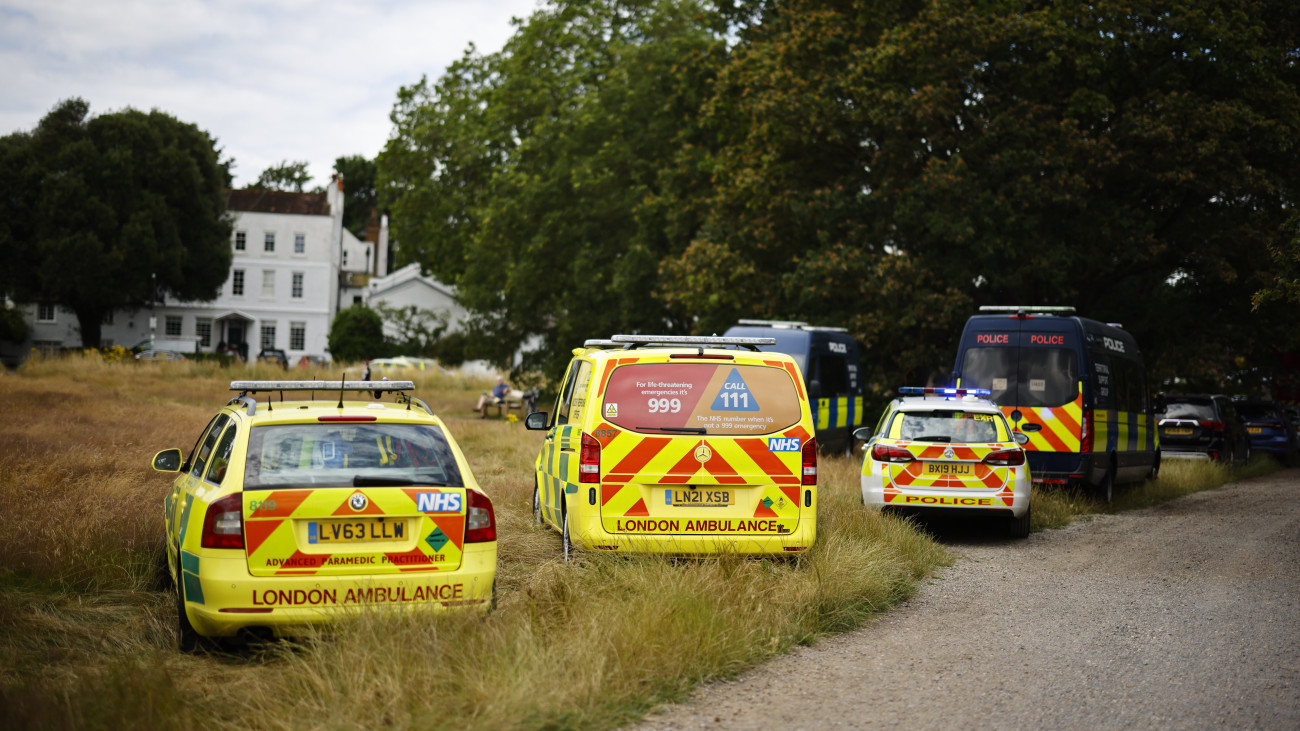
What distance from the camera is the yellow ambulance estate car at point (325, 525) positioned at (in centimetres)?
636

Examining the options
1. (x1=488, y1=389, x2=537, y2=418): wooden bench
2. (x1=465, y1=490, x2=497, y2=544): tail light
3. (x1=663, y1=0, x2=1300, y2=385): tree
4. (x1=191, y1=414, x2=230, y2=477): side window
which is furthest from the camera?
(x1=488, y1=389, x2=537, y2=418): wooden bench

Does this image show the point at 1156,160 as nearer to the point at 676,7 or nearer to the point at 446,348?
the point at 676,7

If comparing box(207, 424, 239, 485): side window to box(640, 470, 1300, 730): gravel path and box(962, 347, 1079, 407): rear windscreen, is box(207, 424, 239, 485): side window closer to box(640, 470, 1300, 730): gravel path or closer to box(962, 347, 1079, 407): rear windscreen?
box(640, 470, 1300, 730): gravel path

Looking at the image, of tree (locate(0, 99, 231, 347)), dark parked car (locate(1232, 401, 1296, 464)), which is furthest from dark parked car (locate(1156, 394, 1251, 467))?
Result: tree (locate(0, 99, 231, 347))

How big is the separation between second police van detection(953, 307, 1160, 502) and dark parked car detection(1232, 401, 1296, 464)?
1506 cm

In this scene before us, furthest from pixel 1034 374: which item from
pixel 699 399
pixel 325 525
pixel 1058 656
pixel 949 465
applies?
pixel 325 525

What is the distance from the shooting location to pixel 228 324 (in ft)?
238

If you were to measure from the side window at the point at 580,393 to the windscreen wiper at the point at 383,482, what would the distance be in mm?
2579

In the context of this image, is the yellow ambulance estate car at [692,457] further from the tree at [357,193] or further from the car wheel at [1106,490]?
the tree at [357,193]

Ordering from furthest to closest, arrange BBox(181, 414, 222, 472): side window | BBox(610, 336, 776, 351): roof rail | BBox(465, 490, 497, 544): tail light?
BBox(610, 336, 776, 351): roof rail < BBox(181, 414, 222, 472): side window < BBox(465, 490, 497, 544): tail light

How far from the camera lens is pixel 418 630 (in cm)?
612

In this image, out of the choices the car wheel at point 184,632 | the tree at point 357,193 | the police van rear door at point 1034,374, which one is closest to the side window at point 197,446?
the car wheel at point 184,632

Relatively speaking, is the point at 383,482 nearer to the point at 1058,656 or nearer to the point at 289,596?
the point at 289,596

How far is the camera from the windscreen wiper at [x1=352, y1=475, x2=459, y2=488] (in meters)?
6.65
